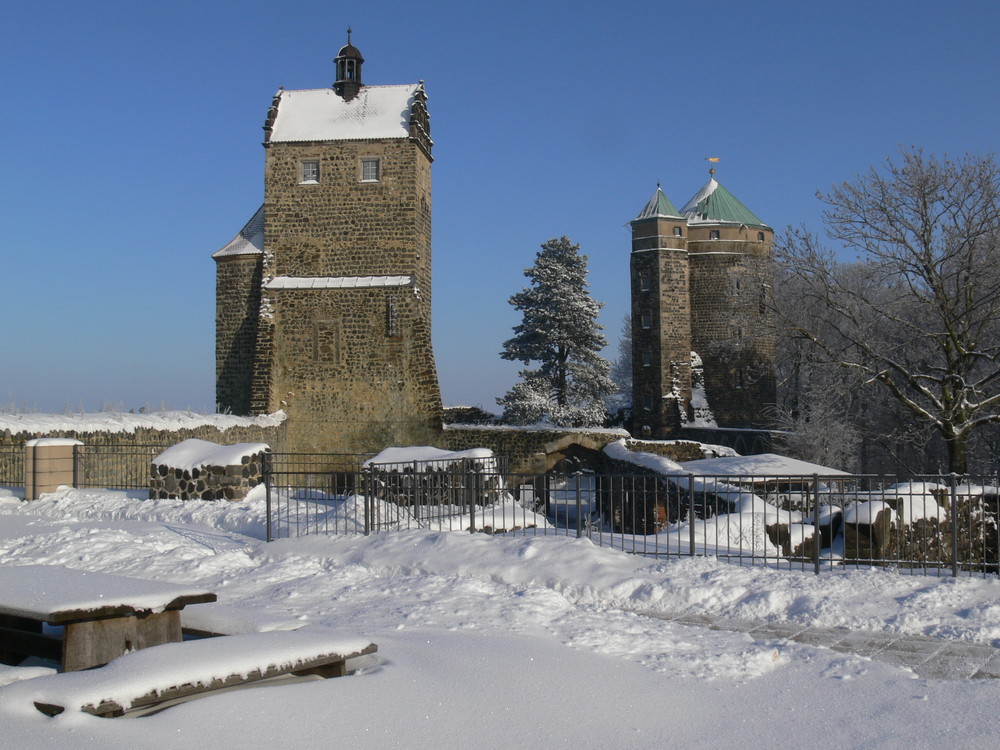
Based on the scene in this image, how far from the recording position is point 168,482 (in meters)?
16.7

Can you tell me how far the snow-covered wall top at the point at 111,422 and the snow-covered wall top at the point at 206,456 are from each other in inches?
125

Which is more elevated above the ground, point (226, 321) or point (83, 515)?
point (226, 321)

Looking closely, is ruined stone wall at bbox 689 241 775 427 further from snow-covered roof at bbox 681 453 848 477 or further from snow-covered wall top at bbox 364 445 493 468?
snow-covered wall top at bbox 364 445 493 468

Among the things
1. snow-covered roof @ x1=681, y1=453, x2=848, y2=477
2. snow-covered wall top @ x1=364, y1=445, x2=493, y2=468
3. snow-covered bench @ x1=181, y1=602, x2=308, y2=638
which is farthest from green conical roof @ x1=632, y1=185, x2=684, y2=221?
snow-covered bench @ x1=181, y1=602, x2=308, y2=638

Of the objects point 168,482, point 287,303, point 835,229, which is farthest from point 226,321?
point 835,229

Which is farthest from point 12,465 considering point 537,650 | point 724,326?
point 724,326

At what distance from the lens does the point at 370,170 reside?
31750mm

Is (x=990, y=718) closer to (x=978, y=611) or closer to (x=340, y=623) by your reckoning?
(x=978, y=611)

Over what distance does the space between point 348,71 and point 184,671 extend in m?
30.5

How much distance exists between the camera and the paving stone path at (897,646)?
6801 millimetres

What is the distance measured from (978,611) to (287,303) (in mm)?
26098

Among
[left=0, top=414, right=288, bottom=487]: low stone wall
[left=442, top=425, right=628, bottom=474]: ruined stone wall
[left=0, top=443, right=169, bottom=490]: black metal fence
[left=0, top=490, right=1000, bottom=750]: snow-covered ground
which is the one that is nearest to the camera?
[left=0, top=490, right=1000, bottom=750]: snow-covered ground

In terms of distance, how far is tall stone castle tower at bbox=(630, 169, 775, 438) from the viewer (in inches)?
1855

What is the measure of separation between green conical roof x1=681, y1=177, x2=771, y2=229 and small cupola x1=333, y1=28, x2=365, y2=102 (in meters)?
21.7
